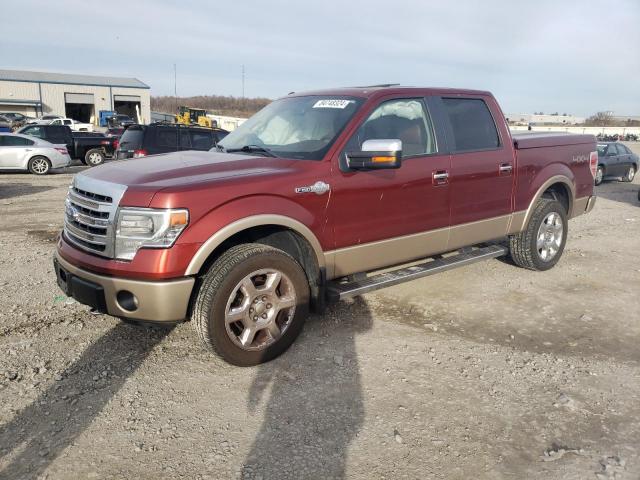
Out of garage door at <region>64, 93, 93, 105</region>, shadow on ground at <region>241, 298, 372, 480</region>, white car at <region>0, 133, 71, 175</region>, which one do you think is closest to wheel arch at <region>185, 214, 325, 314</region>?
shadow on ground at <region>241, 298, 372, 480</region>

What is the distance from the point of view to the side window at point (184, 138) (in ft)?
42.8

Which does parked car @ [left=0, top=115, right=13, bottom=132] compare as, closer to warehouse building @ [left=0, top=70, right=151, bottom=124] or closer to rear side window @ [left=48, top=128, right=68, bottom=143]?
rear side window @ [left=48, top=128, right=68, bottom=143]

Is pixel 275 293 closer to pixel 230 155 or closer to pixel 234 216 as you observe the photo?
pixel 234 216

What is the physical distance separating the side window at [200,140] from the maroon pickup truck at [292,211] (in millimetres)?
8895

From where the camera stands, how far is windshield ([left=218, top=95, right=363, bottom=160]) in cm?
416

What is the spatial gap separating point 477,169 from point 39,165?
15.9 m

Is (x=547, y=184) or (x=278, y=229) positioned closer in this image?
(x=278, y=229)

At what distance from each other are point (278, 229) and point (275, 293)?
481 millimetres

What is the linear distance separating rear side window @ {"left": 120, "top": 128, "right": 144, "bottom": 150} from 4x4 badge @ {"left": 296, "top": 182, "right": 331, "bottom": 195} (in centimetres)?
972

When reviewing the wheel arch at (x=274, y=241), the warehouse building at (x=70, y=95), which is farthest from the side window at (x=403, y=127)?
the warehouse building at (x=70, y=95)

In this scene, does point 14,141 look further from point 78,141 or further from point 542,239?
point 542,239

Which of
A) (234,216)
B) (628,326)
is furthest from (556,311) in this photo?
(234,216)

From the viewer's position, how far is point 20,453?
272cm

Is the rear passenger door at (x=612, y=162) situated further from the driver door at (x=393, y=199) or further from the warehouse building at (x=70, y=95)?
the warehouse building at (x=70, y=95)
